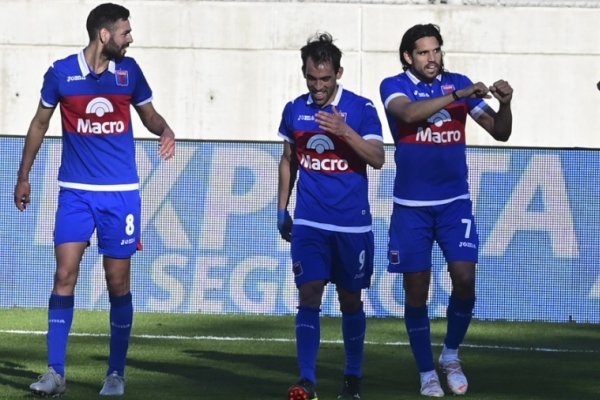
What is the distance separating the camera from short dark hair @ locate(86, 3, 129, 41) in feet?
29.7

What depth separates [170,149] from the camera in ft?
29.4

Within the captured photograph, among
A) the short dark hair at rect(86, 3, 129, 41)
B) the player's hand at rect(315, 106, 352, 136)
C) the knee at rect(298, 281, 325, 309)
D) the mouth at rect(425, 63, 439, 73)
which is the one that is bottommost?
the knee at rect(298, 281, 325, 309)

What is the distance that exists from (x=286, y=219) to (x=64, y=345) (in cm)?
149

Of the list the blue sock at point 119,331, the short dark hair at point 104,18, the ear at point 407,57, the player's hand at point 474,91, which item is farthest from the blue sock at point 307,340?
the short dark hair at point 104,18

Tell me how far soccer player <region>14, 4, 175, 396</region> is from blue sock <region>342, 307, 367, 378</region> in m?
1.32

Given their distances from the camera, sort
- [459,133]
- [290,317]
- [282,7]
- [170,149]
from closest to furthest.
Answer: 1. [170,149]
2. [459,133]
3. [290,317]
4. [282,7]

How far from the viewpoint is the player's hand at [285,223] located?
9211mm

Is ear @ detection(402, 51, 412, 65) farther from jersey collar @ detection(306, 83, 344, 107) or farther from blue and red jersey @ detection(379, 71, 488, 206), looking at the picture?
jersey collar @ detection(306, 83, 344, 107)

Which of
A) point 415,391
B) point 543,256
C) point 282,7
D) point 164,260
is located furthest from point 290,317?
point 282,7

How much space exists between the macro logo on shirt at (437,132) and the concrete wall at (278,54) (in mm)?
10114

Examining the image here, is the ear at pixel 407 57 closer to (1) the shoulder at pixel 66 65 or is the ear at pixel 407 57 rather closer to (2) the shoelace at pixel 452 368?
(2) the shoelace at pixel 452 368

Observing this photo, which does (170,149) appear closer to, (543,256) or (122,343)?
(122,343)

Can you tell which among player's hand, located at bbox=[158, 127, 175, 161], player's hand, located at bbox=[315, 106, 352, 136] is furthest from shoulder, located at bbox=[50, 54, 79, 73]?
player's hand, located at bbox=[315, 106, 352, 136]

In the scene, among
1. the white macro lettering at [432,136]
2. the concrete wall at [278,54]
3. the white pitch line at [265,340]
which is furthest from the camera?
the concrete wall at [278,54]
